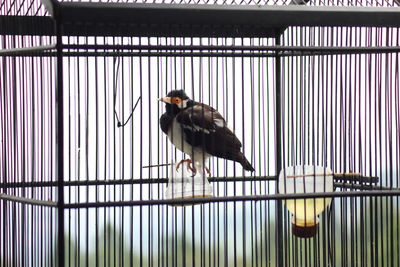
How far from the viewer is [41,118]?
45.4 inches

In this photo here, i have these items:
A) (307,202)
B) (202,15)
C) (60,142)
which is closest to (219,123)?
(307,202)

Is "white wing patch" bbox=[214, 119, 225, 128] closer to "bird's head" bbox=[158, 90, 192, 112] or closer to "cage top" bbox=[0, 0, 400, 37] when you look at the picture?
"bird's head" bbox=[158, 90, 192, 112]

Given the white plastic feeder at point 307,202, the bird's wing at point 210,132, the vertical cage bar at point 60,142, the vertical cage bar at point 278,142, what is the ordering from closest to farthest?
the vertical cage bar at point 60,142
the white plastic feeder at point 307,202
the bird's wing at point 210,132
the vertical cage bar at point 278,142

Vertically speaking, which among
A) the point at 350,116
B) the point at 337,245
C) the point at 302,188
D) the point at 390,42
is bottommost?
the point at 337,245

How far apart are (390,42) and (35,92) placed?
0.80 m

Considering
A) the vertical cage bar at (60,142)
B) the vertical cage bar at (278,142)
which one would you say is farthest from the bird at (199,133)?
the vertical cage bar at (60,142)

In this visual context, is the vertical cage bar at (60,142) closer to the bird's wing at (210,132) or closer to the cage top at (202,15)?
the cage top at (202,15)

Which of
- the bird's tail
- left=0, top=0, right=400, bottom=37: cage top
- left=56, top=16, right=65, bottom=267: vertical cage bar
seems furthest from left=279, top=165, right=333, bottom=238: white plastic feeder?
left=56, top=16, right=65, bottom=267: vertical cage bar

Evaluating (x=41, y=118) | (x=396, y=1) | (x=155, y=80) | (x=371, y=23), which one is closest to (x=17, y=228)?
(x=41, y=118)

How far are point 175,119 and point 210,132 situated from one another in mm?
120

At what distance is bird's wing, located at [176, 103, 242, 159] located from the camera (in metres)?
1.52

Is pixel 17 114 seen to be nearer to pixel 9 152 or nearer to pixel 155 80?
pixel 9 152

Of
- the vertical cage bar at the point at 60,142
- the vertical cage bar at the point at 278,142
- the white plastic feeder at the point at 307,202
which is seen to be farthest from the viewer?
the vertical cage bar at the point at 278,142

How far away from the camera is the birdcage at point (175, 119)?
3.71 ft
